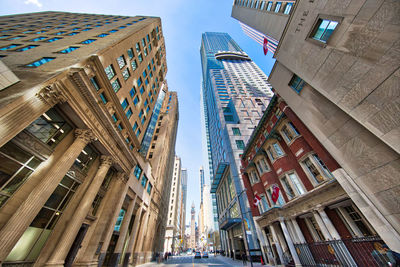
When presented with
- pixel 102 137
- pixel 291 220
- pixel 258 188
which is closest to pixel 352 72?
pixel 291 220

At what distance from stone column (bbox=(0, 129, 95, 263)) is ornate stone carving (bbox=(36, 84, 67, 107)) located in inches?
120

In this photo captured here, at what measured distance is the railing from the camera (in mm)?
7586

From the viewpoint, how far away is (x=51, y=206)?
10484 mm

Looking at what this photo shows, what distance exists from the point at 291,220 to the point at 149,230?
2534 centimetres

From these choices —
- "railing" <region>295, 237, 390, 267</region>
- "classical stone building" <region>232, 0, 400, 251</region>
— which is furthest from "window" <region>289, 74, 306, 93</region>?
"railing" <region>295, 237, 390, 267</region>

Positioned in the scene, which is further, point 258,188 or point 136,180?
point 136,180

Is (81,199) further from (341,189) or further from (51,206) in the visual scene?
(341,189)

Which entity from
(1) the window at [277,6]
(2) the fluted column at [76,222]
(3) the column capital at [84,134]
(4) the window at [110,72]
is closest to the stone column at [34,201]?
(3) the column capital at [84,134]

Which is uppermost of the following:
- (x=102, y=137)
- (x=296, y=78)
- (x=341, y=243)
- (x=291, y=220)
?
(x=296, y=78)

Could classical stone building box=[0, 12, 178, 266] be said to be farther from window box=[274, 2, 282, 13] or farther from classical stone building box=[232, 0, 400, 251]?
window box=[274, 2, 282, 13]

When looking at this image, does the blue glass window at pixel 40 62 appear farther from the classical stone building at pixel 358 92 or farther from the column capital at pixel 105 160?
the classical stone building at pixel 358 92

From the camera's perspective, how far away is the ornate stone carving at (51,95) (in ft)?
27.5

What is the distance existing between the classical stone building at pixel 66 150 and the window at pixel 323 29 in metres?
17.6

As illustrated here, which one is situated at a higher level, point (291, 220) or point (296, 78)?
point (296, 78)
